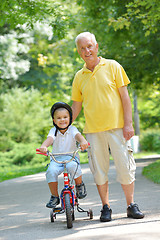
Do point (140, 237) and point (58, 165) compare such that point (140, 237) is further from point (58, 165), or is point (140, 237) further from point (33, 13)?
point (33, 13)

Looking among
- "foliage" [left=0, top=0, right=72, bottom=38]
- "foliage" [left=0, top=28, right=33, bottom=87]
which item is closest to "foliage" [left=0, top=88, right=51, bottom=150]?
"foliage" [left=0, top=28, right=33, bottom=87]

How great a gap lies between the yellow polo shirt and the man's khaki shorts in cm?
10

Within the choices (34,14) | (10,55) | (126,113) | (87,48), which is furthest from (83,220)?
(10,55)

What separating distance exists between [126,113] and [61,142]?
2.88 feet

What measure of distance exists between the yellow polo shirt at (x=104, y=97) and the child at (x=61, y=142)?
238 mm

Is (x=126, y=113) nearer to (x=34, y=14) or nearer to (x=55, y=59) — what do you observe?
(x=34, y=14)

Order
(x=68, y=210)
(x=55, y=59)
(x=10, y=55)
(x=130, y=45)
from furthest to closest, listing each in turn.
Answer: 1. (x=55, y=59)
2. (x=10, y=55)
3. (x=130, y=45)
4. (x=68, y=210)

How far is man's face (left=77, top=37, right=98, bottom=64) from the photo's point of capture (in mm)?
5246

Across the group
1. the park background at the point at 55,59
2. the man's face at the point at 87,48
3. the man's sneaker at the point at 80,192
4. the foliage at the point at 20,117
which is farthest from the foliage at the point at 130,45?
the foliage at the point at 20,117

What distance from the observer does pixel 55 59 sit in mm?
31188

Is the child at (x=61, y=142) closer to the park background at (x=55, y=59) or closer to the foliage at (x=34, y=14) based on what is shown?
the park background at (x=55, y=59)

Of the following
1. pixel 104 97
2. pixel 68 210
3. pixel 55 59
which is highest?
pixel 55 59

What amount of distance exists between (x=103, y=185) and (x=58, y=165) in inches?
23.6

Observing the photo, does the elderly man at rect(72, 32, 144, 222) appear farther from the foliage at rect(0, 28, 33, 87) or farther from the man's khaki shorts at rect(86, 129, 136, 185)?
the foliage at rect(0, 28, 33, 87)
